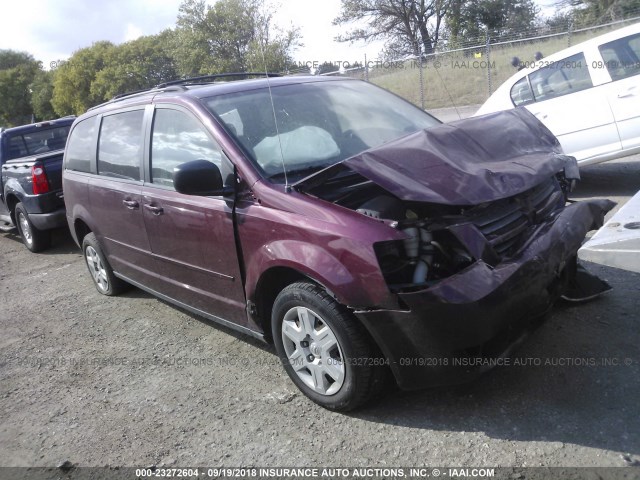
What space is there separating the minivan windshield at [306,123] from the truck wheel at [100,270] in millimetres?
2403

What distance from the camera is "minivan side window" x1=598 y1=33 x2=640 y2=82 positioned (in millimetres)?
6387

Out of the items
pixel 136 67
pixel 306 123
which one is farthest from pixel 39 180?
pixel 136 67

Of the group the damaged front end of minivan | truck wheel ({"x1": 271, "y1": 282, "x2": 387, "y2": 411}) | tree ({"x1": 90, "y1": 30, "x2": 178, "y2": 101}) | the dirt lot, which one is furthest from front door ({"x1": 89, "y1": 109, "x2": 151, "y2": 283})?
tree ({"x1": 90, "y1": 30, "x2": 178, "y2": 101})

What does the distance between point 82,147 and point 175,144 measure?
2.05 m

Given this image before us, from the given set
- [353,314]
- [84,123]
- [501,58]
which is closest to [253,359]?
[353,314]

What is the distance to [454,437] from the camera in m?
2.75

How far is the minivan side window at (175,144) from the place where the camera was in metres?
3.56

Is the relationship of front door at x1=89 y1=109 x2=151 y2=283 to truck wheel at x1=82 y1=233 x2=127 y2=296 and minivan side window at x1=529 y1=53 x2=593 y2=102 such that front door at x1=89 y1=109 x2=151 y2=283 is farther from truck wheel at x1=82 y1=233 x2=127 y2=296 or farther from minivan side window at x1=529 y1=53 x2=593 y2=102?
minivan side window at x1=529 y1=53 x2=593 y2=102

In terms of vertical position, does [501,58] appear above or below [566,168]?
above

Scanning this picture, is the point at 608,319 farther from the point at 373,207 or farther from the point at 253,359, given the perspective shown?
the point at 253,359

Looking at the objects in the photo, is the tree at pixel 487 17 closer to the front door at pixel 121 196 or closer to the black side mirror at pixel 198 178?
the front door at pixel 121 196

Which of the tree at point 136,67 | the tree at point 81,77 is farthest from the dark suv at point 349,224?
the tree at point 81,77

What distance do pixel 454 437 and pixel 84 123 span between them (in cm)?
456

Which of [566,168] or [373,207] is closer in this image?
[373,207]
